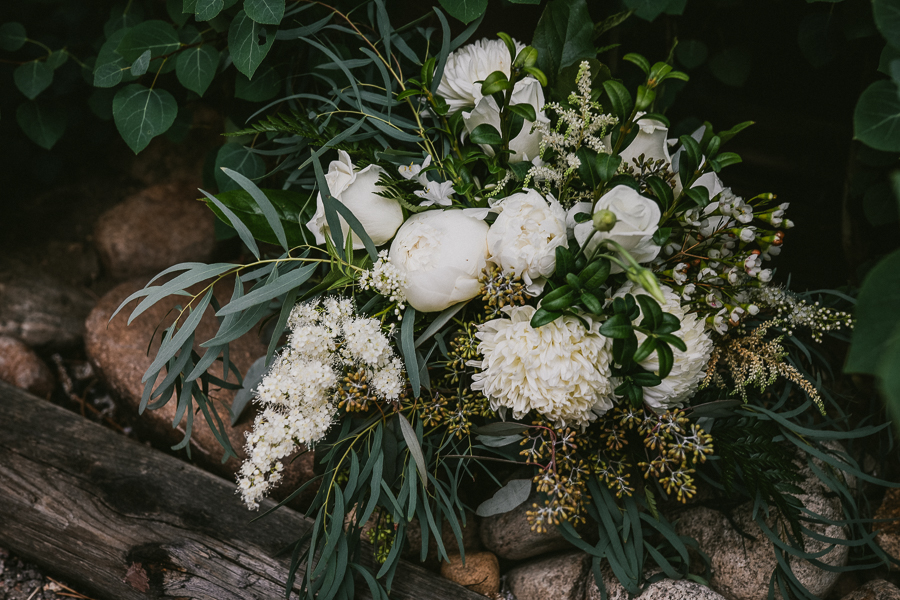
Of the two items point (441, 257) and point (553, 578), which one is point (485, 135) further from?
point (553, 578)

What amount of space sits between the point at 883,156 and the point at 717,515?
0.76m

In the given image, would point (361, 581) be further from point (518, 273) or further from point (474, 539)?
point (518, 273)

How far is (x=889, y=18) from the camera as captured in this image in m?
0.57

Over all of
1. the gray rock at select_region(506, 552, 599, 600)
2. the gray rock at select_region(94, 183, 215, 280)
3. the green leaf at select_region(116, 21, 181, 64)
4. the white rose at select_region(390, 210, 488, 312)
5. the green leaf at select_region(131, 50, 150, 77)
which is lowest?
the gray rock at select_region(506, 552, 599, 600)

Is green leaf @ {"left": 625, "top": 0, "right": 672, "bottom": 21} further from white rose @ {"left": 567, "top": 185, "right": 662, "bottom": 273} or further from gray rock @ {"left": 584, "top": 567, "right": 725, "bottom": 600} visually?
gray rock @ {"left": 584, "top": 567, "right": 725, "bottom": 600}

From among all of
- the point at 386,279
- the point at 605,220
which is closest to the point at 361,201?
the point at 386,279

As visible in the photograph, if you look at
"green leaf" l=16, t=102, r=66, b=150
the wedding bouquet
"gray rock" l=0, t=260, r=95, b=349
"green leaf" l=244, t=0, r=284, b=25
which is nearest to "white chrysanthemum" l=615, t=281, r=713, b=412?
the wedding bouquet

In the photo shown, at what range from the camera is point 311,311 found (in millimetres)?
Answer: 762

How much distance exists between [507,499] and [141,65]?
0.98 meters

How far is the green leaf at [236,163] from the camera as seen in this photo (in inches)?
40.6

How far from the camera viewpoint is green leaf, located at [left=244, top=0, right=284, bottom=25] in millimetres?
843

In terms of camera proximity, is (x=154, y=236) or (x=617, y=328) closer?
(x=617, y=328)

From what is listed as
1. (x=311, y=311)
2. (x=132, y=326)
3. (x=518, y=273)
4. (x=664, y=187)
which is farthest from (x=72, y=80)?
(x=664, y=187)

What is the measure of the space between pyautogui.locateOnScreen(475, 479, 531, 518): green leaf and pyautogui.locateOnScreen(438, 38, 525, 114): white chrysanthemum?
622 mm
